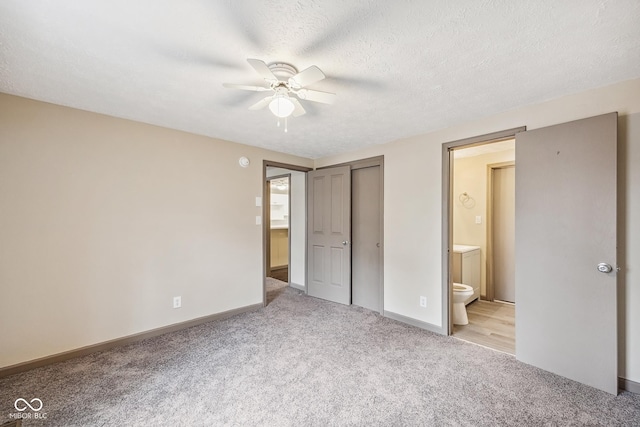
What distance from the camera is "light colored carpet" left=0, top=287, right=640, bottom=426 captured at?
1.68m

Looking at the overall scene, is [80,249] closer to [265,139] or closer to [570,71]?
[265,139]

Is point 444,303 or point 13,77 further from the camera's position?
point 444,303

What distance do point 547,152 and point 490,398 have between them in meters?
1.94

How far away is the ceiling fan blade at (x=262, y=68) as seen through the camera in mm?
1435

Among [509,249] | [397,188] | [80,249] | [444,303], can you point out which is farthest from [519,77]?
[80,249]

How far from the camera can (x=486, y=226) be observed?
13.3 ft

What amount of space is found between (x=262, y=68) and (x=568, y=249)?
2.58 m

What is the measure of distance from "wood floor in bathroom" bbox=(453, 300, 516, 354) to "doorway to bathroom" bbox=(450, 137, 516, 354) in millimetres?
27

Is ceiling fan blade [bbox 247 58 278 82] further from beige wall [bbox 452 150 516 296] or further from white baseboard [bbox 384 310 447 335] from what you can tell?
beige wall [bbox 452 150 516 296]

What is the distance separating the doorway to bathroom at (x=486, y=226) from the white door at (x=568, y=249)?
57.2 inches

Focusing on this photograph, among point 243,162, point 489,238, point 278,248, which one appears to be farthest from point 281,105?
point 278,248

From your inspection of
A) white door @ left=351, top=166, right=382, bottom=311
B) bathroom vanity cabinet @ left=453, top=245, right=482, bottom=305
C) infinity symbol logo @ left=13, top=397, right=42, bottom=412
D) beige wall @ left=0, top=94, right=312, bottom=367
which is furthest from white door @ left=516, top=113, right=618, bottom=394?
infinity symbol logo @ left=13, top=397, right=42, bottom=412

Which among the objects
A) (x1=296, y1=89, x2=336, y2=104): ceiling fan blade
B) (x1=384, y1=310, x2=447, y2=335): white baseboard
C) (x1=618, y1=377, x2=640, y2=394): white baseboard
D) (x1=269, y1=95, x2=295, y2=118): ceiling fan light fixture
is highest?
(x1=296, y1=89, x2=336, y2=104): ceiling fan blade

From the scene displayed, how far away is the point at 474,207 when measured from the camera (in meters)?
4.21
